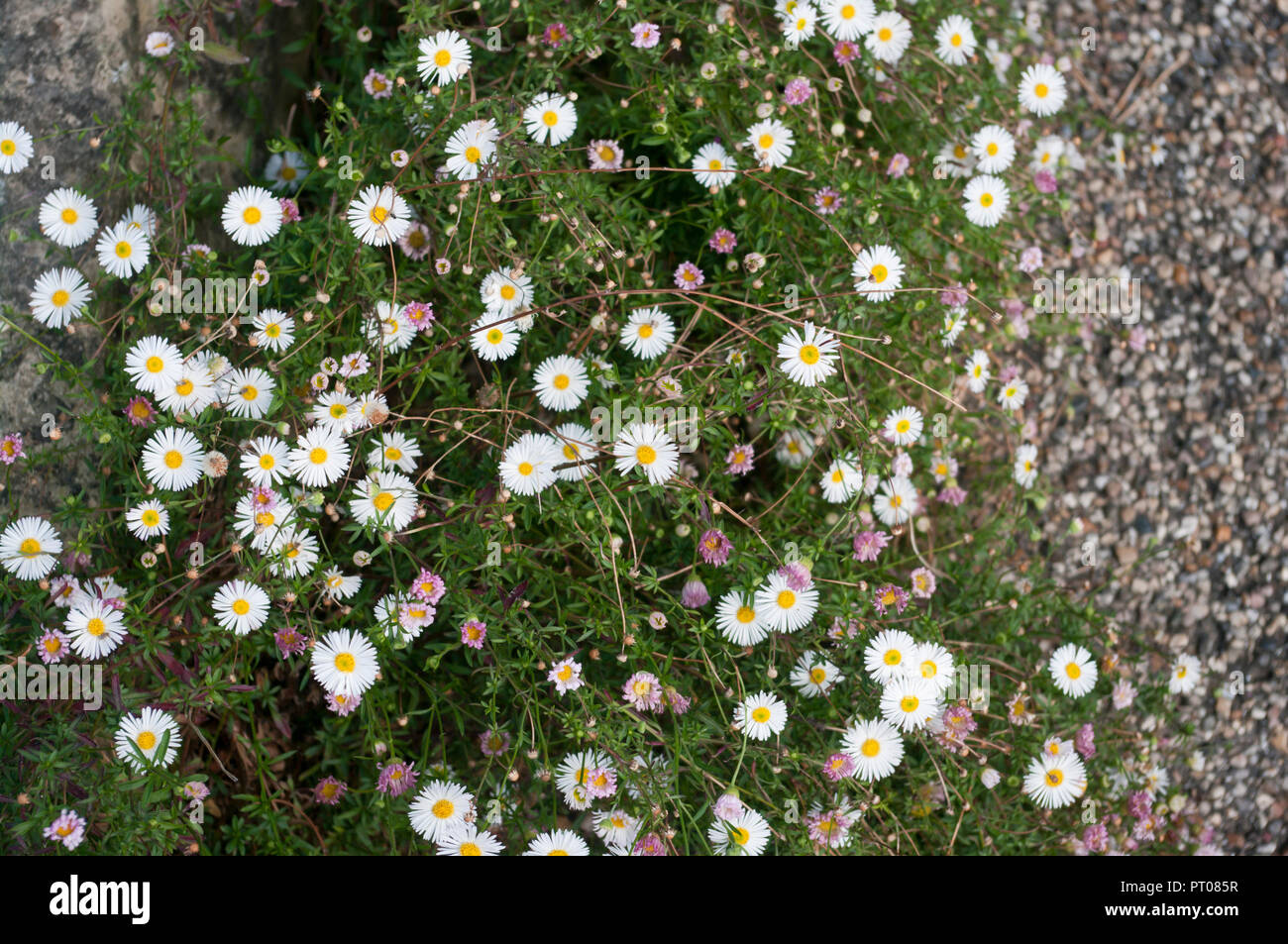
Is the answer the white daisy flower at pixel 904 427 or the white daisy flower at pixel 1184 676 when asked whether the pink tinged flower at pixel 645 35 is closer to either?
the white daisy flower at pixel 904 427

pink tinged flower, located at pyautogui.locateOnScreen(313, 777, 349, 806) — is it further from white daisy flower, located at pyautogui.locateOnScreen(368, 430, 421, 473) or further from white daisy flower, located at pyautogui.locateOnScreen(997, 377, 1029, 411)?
white daisy flower, located at pyautogui.locateOnScreen(997, 377, 1029, 411)

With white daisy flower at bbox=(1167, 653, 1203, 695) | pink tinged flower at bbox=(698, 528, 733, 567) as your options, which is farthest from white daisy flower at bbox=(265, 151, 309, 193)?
white daisy flower at bbox=(1167, 653, 1203, 695)

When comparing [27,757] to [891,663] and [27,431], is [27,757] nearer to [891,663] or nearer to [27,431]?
[27,431]

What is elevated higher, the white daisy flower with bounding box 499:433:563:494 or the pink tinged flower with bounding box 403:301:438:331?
the pink tinged flower with bounding box 403:301:438:331

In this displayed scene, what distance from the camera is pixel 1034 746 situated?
7.85 ft

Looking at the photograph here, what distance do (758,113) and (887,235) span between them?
422 mm

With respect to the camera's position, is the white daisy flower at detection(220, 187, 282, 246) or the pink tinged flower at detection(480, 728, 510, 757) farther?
the white daisy flower at detection(220, 187, 282, 246)

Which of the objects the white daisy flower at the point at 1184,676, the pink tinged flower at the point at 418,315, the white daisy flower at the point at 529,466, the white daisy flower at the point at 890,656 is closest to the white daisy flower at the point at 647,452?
the white daisy flower at the point at 529,466

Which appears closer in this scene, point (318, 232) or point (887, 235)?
point (318, 232)

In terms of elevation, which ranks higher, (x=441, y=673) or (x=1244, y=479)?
(x=1244, y=479)

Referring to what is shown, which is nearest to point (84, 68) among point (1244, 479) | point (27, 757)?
point (27, 757)

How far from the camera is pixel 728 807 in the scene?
6.38 ft

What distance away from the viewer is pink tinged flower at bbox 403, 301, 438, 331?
2.10 meters

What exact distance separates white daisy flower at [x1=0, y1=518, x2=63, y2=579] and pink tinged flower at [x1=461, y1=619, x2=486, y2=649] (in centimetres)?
86
